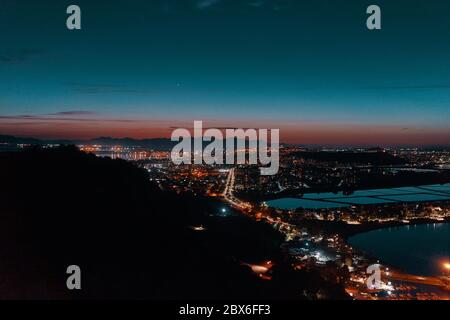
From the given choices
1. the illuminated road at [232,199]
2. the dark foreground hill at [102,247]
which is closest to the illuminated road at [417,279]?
the dark foreground hill at [102,247]

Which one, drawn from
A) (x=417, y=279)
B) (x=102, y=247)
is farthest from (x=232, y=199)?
(x=102, y=247)

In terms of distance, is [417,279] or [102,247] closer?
[102,247]

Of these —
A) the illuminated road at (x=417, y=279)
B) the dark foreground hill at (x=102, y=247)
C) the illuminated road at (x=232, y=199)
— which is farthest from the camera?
the illuminated road at (x=232, y=199)

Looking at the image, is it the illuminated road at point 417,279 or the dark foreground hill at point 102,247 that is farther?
the illuminated road at point 417,279

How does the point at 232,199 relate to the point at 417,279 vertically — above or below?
above

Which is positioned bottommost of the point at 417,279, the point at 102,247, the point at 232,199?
the point at 417,279

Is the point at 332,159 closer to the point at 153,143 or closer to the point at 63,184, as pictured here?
the point at 153,143

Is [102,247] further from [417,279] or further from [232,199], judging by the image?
[232,199]

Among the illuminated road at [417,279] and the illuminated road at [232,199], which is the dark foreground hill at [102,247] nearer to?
the illuminated road at [417,279]
